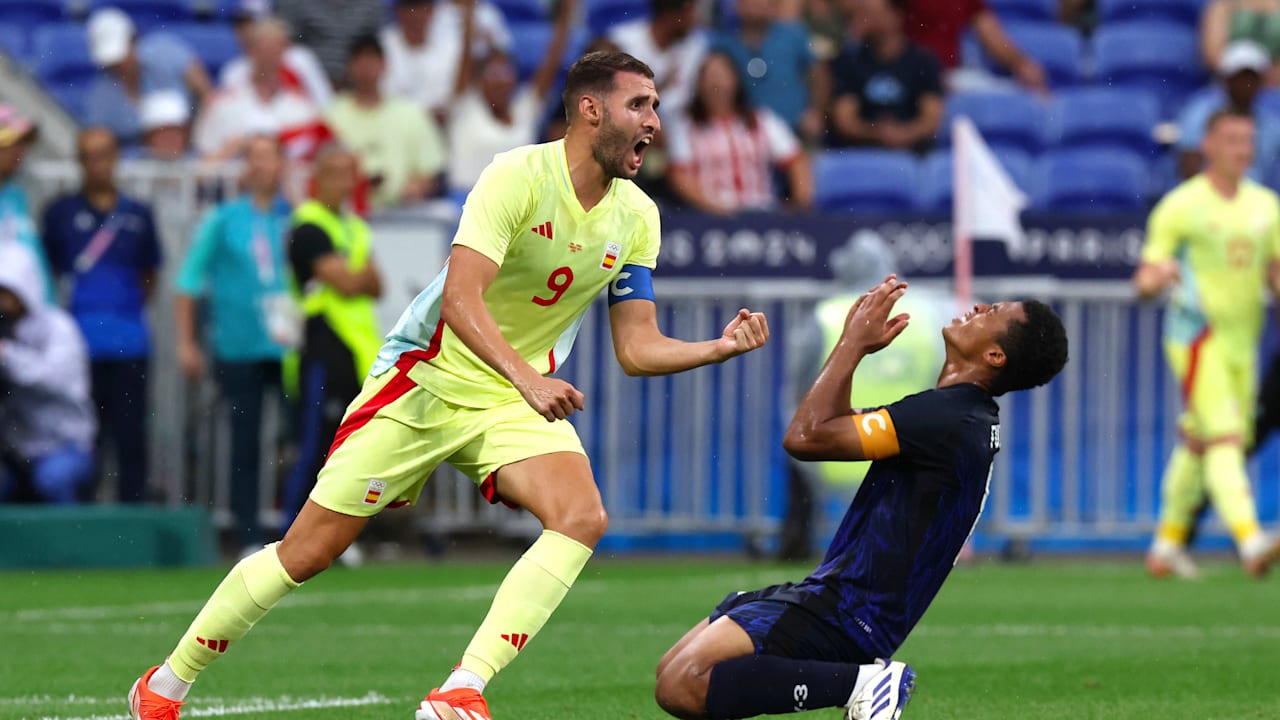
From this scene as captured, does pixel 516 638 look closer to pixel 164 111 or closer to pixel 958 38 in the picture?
pixel 164 111

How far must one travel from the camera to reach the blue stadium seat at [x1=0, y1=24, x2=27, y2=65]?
16703 mm

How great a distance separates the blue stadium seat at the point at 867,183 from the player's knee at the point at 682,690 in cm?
980

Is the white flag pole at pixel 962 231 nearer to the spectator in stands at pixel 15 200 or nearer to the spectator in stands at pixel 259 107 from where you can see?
the spectator in stands at pixel 259 107

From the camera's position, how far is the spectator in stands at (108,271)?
43.3 ft

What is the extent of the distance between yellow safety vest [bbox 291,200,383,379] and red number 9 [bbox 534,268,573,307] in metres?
6.51

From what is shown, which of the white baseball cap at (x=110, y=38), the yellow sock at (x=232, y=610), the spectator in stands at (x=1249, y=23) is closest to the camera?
the yellow sock at (x=232, y=610)

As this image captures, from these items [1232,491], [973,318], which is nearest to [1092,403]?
[1232,491]

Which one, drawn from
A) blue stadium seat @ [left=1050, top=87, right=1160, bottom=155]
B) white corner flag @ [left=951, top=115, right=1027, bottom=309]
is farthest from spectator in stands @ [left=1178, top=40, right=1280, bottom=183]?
white corner flag @ [left=951, top=115, right=1027, bottom=309]

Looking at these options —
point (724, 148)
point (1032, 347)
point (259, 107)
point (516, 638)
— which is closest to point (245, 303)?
point (259, 107)

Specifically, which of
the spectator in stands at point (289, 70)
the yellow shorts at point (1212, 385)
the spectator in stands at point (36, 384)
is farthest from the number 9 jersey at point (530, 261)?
the spectator in stands at point (289, 70)

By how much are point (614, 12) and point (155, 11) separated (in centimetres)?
377

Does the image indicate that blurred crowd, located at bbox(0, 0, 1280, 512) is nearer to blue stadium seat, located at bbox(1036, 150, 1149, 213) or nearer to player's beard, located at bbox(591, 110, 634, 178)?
blue stadium seat, located at bbox(1036, 150, 1149, 213)

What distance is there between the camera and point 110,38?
15.2 metres

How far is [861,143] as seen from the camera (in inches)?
630
